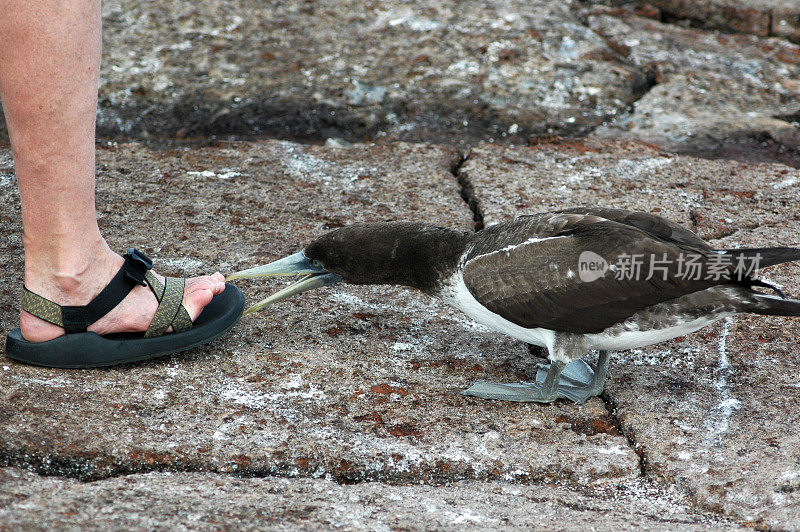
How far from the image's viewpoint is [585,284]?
2.77 m

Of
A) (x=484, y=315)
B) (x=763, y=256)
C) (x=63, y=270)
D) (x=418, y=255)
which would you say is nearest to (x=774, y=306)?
(x=763, y=256)

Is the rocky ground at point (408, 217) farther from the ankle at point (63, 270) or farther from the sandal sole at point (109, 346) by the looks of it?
the ankle at point (63, 270)

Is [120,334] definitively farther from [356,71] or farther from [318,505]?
[356,71]

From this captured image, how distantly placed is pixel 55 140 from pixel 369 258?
1.17 metres

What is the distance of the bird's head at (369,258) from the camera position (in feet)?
10.4

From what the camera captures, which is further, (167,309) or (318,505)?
(167,309)

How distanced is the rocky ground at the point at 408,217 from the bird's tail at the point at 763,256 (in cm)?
48

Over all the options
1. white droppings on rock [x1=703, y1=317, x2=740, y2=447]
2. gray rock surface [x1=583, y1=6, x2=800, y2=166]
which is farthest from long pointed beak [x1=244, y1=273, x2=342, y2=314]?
gray rock surface [x1=583, y1=6, x2=800, y2=166]

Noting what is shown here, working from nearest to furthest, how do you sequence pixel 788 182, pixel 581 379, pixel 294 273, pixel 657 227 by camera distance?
pixel 657 227, pixel 581 379, pixel 294 273, pixel 788 182

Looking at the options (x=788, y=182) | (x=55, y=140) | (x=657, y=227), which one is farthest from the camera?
(x=788, y=182)

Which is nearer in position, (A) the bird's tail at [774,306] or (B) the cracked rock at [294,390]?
(B) the cracked rock at [294,390]

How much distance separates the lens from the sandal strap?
2.89 meters

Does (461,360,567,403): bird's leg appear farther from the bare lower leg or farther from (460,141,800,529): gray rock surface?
the bare lower leg

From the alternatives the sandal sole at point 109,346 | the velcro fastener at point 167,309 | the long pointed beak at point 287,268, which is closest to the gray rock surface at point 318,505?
the sandal sole at point 109,346
